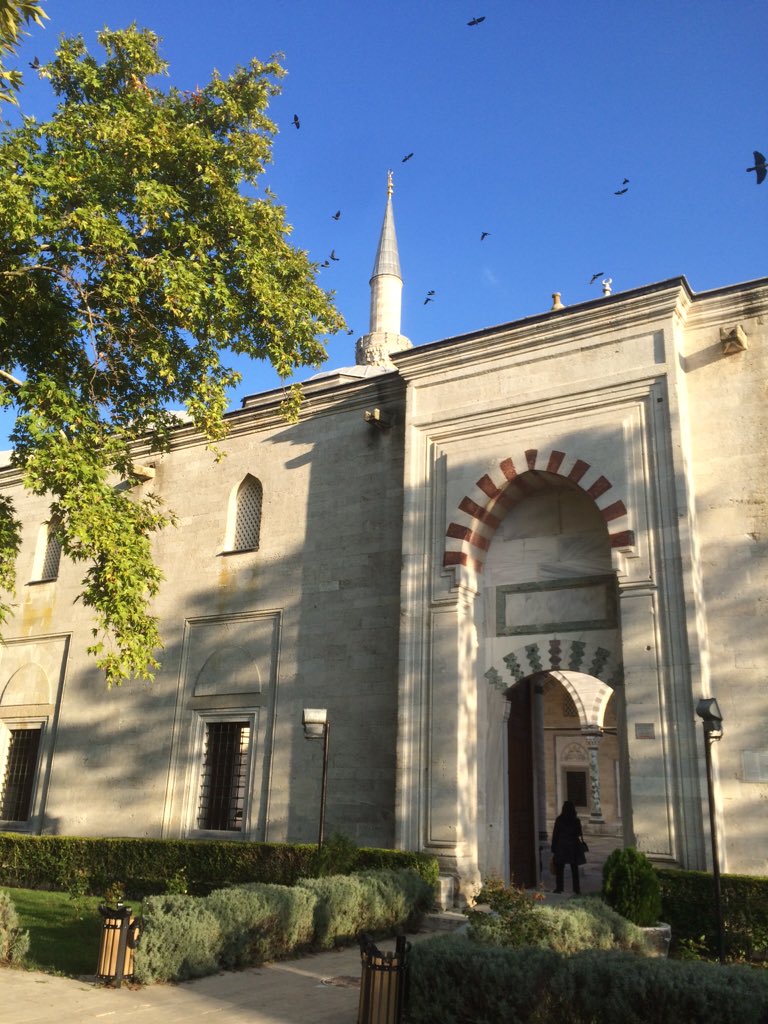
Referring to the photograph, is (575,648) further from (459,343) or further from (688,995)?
(688,995)

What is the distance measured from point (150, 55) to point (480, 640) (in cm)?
910

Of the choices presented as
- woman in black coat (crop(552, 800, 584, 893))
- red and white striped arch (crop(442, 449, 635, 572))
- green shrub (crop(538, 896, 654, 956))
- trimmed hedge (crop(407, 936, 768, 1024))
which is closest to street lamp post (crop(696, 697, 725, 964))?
green shrub (crop(538, 896, 654, 956))

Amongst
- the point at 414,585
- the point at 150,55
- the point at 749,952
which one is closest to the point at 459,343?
the point at 414,585

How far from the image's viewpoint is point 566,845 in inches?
547

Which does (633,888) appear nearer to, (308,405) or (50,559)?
(308,405)

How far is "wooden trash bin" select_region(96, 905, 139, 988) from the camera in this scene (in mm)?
7234

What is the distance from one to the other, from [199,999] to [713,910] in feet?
18.3

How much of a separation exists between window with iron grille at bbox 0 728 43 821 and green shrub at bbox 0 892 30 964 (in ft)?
31.9

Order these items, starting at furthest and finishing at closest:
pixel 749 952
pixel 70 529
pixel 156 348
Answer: pixel 156 348 < pixel 70 529 < pixel 749 952

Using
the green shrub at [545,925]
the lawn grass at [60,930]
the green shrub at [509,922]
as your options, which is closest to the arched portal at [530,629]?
the green shrub at [545,925]

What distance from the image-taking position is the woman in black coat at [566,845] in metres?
13.8

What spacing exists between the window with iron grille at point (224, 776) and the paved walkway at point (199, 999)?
6.36 m

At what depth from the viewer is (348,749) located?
13.4 meters

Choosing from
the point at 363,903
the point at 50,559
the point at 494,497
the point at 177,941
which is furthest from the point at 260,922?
the point at 50,559
